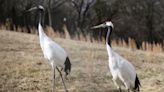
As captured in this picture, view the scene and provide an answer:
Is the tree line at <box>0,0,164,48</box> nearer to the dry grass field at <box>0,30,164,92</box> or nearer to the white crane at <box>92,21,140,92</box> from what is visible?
the dry grass field at <box>0,30,164,92</box>

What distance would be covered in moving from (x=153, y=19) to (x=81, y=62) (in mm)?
25340

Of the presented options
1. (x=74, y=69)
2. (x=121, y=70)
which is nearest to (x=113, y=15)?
(x=74, y=69)

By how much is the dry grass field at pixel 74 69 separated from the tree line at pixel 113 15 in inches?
806

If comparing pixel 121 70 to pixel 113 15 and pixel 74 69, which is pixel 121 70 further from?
pixel 113 15

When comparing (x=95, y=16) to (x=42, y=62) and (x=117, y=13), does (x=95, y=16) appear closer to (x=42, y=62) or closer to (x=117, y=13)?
(x=117, y=13)

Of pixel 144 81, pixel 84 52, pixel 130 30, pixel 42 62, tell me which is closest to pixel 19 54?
pixel 42 62

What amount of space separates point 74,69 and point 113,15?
26223 mm

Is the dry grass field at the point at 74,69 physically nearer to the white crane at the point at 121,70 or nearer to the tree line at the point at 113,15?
the white crane at the point at 121,70

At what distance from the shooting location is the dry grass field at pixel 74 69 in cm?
1002

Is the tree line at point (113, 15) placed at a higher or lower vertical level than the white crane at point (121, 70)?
higher

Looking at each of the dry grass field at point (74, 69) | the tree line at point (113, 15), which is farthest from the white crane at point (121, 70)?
the tree line at point (113, 15)

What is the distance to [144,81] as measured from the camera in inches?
426

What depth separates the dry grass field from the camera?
10023mm

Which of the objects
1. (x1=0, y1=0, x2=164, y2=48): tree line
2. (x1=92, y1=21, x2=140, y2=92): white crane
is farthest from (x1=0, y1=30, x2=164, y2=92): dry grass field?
(x1=0, y1=0, x2=164, y2=48): tree line
